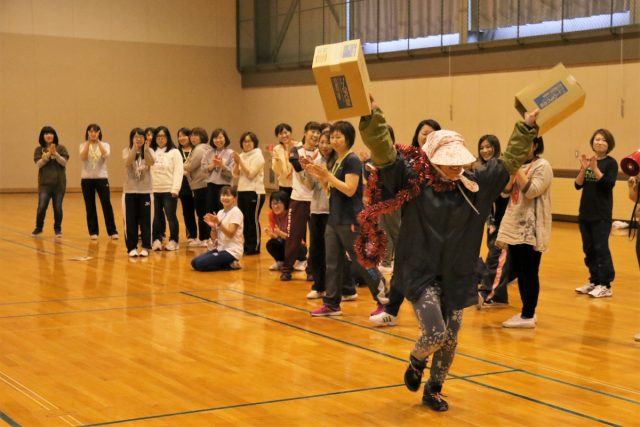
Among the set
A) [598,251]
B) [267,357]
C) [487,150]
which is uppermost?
[487,150]

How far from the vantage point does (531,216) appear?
7062 mm

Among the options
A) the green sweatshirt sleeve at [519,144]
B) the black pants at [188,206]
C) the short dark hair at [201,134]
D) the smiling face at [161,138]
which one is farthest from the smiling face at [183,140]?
the green sweatshirt sleeve at [519,144]

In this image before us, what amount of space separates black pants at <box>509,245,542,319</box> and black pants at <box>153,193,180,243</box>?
19.1ft

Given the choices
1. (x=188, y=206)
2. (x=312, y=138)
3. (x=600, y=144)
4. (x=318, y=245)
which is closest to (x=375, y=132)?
(x=318, y=245)

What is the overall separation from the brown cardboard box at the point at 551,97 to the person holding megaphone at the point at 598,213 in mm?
3836

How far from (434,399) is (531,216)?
2560 mm

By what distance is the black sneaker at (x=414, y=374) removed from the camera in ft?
16.0

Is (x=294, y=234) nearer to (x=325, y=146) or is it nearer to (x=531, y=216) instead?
(x=325, y=146)

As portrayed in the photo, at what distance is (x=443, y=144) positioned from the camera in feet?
15.2

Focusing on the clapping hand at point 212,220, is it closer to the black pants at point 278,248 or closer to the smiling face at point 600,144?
the black pants at point 278,248

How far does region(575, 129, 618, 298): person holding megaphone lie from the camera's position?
8.59m

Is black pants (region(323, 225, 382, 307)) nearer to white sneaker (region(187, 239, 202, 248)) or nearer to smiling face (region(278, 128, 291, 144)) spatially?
smiling face (region(278, 128, 291, 144))

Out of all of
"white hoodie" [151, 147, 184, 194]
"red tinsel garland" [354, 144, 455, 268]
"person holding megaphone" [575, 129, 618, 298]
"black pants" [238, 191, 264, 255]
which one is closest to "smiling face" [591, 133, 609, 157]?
"person holding megaphone" [575, 129, 618, 298]

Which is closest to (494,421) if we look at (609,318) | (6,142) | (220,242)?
(609,318)
